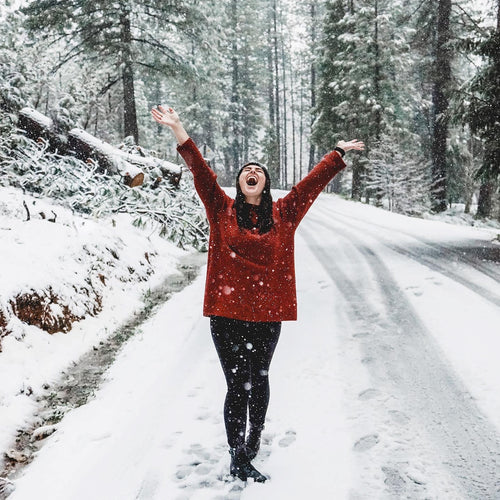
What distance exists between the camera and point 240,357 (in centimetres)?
270

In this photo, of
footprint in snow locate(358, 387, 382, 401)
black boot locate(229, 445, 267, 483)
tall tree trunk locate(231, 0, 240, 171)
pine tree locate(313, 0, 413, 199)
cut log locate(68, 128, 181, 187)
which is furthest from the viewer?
tall tree trunk locate(231, 0, 240, 171)

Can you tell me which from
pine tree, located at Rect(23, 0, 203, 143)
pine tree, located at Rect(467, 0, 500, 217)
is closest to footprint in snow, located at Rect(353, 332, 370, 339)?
pine tree, located at Rect(467, 0, 500, 217)

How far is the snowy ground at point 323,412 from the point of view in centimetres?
274

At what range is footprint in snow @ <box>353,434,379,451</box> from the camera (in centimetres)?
304

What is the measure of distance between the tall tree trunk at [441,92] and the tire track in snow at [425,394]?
49.0 ft

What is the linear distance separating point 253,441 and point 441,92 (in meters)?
20.2

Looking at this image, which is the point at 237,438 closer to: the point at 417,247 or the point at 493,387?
the point at 493,387

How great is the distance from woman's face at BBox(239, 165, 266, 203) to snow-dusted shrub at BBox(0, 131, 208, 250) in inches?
223

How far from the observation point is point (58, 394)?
4043 mm

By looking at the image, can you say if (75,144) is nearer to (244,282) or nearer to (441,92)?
(244,282)

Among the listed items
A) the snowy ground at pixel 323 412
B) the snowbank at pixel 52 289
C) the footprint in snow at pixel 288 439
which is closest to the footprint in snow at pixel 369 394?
the snowy ground at pixel 323 412

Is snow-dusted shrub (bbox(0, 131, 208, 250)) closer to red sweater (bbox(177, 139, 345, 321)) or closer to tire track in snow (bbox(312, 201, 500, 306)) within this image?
tire track in snow (bbox(312, 201, 500, 306))

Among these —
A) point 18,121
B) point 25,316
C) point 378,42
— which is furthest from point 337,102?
point 25,316

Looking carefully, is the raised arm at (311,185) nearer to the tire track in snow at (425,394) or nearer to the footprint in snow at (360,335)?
the tire track in snow at (425,394)
